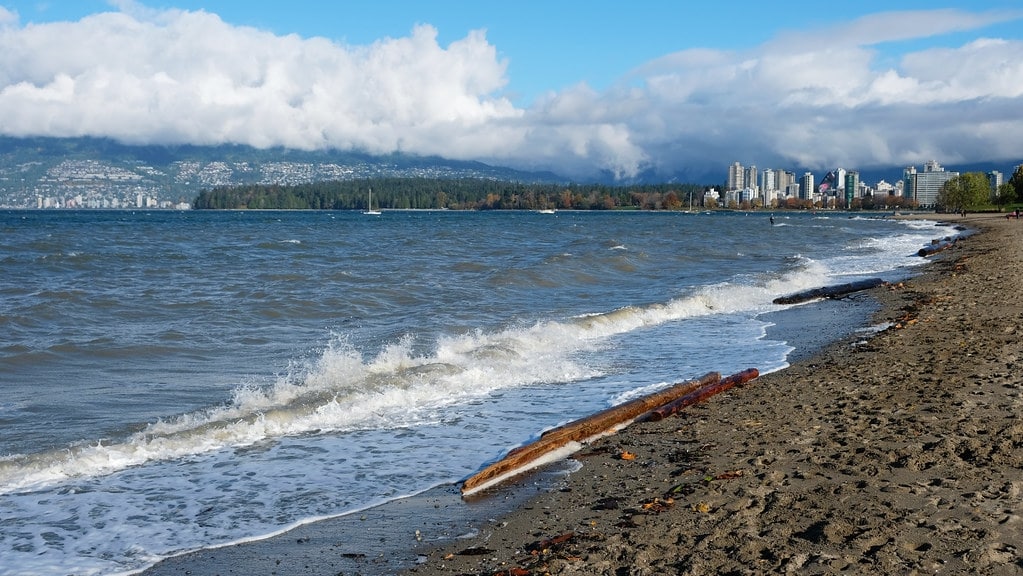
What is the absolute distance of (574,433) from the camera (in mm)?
8766

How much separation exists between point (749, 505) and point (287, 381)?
7.84m

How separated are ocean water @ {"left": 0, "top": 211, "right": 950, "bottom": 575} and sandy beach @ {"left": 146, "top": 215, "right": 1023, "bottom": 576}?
0.87 meters

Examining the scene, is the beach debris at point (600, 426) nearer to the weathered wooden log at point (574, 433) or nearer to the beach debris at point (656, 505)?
the weathered wooden log at point (574, 433)

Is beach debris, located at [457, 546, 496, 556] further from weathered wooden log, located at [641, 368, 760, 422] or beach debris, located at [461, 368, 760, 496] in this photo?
weathered wooden log, located at [641, 368, 760, 422]

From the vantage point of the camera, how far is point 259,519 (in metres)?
6.78

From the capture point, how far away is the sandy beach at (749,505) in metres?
5.33

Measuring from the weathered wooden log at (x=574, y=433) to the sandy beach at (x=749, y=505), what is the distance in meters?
0.18

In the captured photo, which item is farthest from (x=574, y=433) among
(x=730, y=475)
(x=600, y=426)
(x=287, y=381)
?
(x=287, y=381)

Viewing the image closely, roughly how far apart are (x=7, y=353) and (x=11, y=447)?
277 inches

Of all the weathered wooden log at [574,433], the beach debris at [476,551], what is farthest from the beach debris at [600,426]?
the beach debris at [476,551]

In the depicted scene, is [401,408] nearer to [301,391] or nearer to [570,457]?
[301,391]

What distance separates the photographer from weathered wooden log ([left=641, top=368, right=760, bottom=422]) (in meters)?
9.74

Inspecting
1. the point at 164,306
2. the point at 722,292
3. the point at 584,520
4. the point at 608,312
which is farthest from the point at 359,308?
the point at 584,520

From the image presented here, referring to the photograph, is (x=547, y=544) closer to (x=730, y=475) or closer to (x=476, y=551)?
(x=476, y=551)
